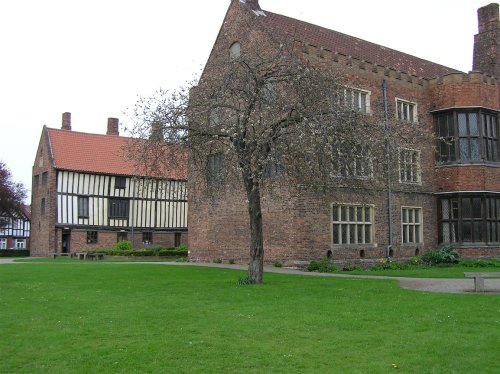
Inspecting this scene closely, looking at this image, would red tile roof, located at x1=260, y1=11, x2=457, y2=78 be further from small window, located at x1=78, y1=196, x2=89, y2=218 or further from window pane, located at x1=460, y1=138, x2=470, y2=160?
small window, located at x1=78, y1=196, x2=89, y2=218

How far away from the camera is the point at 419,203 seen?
87.5ft

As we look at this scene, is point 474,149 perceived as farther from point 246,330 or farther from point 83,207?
point 83,207

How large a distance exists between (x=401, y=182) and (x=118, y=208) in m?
26.7

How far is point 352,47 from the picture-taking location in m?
28.3

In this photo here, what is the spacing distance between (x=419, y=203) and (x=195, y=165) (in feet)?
45.2

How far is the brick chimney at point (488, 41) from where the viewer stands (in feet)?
97.7

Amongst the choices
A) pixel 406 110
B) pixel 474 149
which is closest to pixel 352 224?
pixel 406 110

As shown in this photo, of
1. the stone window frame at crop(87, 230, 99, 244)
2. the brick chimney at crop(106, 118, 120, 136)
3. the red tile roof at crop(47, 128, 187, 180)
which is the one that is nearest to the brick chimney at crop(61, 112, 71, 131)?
the brick chimney at crop(106, 118, 120, 136)

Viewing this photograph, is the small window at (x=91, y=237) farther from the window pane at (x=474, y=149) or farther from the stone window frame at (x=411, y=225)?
the window pane at (x=474, y=149)

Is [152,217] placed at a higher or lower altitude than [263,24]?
lower

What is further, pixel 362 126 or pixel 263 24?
pixel 263 24

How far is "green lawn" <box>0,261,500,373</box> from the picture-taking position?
6.92m

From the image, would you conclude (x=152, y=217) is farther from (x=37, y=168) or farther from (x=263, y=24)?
(x=263, y=24)

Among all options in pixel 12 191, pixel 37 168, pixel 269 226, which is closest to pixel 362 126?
pixel 269 226
